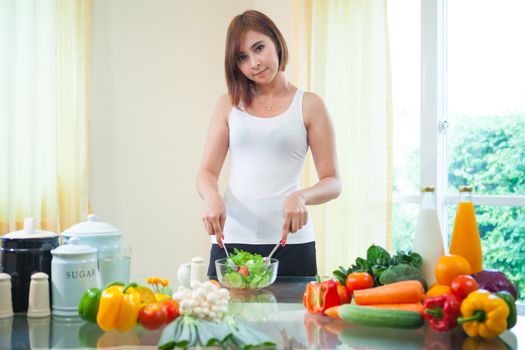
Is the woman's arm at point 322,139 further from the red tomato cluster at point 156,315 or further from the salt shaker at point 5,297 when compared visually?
the salt shaker at point 5,297

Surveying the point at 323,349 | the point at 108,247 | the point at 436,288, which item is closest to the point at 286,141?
the point at 108,247

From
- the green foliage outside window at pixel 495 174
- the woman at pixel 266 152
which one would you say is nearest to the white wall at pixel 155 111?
the green foliage outside window at pixel 495 174

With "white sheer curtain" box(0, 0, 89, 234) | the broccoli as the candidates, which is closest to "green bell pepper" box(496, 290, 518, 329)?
the broccoli

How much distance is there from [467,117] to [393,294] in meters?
2.69

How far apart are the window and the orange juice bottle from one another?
7.51ft

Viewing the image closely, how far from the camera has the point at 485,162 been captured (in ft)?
12.2

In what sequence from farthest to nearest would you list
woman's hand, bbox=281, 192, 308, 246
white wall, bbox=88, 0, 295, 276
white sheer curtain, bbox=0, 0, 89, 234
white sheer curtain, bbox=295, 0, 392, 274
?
white wall, bbox=88, 0, 295, 276, white sheer curtain, bbox=295, 0, 392, 274, white sheer curtain, bbox=0, 0, 89, 234, woman's hand, bbox=281, 192, 308, 246

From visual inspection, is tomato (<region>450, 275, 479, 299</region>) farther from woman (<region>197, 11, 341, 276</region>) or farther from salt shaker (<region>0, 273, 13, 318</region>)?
salt shaker (<region>0, 273, 13, 318</region>)

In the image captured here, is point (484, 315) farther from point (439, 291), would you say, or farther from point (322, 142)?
point (322, 142)

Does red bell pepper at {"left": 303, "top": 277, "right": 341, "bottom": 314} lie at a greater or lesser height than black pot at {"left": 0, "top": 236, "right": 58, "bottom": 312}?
lesser

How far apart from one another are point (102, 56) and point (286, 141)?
6.88 ft

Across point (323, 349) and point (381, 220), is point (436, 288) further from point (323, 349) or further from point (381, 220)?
point (381, 220)

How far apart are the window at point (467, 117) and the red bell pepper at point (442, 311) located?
2603mm

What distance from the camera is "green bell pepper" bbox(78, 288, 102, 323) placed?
131 cm
